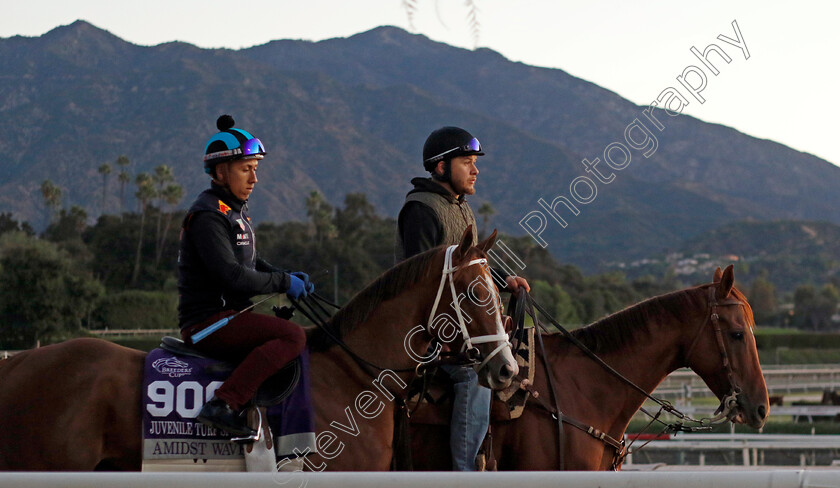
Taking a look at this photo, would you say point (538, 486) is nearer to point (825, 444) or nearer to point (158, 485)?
point (158, 485)

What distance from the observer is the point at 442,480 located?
2172 mm

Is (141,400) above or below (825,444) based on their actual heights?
above

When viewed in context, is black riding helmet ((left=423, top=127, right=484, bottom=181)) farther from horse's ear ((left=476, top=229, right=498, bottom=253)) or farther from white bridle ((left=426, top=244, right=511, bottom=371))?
white bridle ((left=426, top=244, right=511, bottom=371))

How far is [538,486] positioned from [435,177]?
3993 millimetres

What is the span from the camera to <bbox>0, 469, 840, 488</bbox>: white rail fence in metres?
2.14

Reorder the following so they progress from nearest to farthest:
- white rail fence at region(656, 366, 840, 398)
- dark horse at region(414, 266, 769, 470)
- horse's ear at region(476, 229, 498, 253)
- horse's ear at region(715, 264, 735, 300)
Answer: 1. horse's ear at region(476, 229, 498, 253)
2. dark horse at region(414, 266, 769, 470)
3. horse's ear at region(715, 264, 735, 300)
4. white rail fence at region(656, 366, 840, 398)

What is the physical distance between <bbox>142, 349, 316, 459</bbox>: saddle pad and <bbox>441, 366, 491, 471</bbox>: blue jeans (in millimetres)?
1148

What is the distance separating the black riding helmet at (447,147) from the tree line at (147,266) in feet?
89.9

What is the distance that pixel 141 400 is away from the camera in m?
4.20

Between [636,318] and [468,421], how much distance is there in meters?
1.37

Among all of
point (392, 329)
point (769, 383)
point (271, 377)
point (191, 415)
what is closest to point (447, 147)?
point (392, 329)

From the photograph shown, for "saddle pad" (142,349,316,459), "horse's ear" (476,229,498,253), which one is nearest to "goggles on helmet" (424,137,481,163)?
"horse's ear" (476,229,498,253)

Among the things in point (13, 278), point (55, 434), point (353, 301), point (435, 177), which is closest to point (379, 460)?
point (353, 301)

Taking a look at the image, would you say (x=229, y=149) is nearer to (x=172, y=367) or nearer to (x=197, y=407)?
(x=172, y=367)
